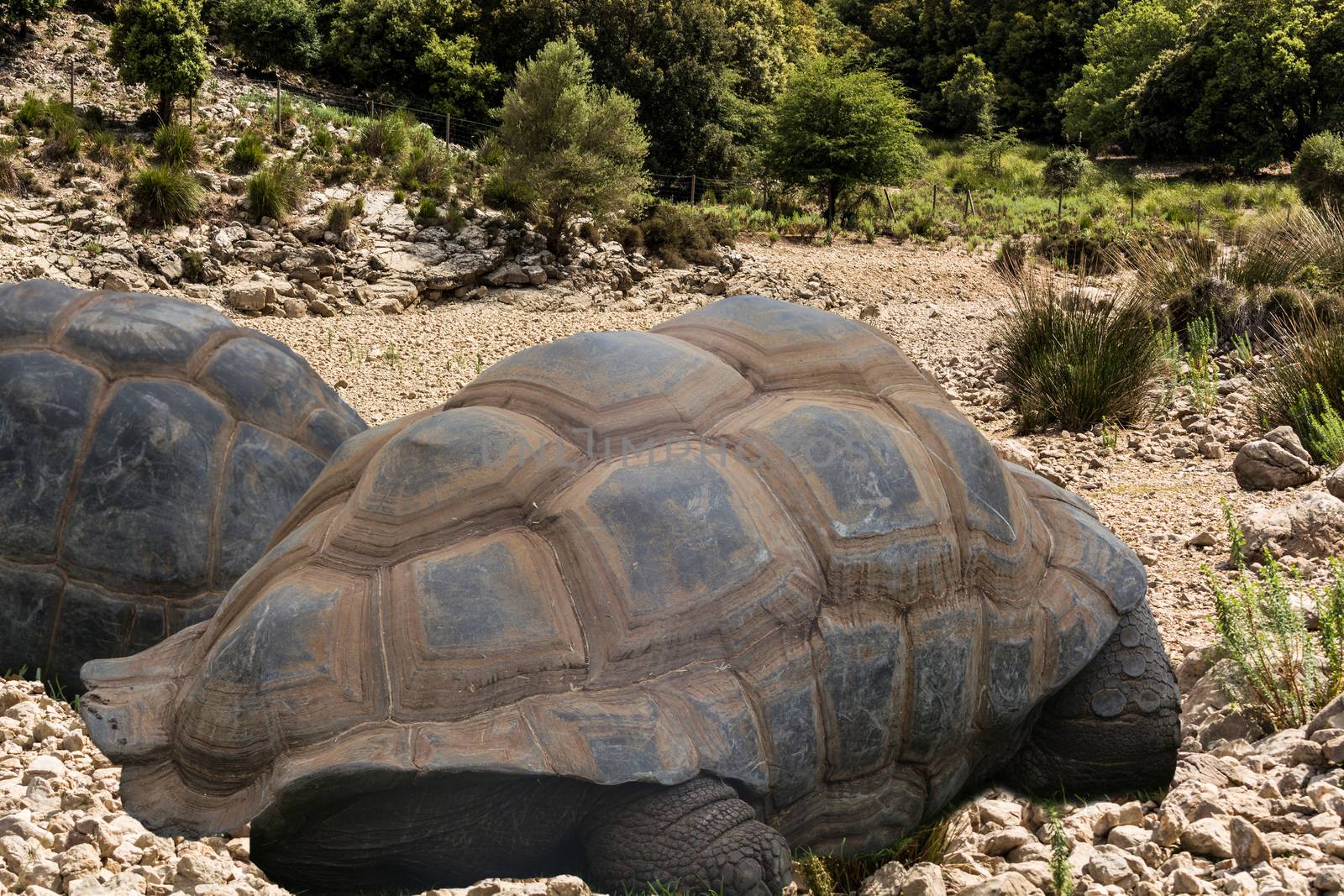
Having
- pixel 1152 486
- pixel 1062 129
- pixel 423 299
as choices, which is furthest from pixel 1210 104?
pixel 1152 486

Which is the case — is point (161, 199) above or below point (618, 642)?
below

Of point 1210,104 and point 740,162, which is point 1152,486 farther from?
point 1210,104

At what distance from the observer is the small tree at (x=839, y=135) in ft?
84.6

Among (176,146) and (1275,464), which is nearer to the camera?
(1275,464)

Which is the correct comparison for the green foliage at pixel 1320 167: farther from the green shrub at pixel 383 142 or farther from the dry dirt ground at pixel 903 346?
the green shrub at pixel 383 142

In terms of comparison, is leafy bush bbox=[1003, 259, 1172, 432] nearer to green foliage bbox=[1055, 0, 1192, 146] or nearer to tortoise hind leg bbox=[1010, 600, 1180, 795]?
tortoise hind leg bbox=[1010, 600, 1180, 795]

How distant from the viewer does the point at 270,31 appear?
2583cm

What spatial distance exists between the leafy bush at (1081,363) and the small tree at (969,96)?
3993 cm

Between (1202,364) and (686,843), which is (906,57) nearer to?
(1202,364)

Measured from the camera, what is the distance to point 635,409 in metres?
2.44

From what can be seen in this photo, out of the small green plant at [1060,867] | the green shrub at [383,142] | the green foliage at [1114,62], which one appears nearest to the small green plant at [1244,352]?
the small green plant at [1060,867]

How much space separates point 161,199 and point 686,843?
1541 cm

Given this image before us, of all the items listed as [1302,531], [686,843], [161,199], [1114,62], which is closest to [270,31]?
[161,199]

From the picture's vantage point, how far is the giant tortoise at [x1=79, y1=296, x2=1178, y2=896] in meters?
2.06
